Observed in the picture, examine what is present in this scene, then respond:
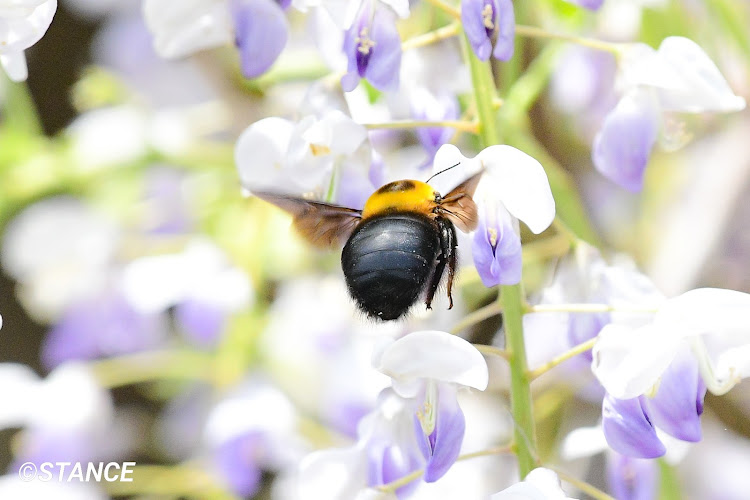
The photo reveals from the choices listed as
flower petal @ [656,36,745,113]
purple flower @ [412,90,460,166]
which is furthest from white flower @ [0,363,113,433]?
flower petal @ [656,36,745,113]

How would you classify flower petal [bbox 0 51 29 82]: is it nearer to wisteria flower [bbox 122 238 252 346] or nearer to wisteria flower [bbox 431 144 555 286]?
wisteria flower [bbox 431 144 555 286]

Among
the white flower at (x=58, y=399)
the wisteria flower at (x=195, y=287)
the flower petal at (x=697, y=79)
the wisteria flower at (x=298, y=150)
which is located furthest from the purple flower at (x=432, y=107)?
the white flower at (x=58, y=399)

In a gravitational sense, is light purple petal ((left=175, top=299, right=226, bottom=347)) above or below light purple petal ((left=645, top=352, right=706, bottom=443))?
below

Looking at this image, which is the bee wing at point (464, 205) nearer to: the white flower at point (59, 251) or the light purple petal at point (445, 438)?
the light purple petal at point (445, 438)

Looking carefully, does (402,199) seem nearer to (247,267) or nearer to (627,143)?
(627,143)

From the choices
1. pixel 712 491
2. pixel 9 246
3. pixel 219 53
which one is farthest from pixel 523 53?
pixel 9 246

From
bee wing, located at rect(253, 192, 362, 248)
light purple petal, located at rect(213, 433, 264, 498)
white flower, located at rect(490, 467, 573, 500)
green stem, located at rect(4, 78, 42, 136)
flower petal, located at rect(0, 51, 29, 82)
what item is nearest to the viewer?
white flower, located at rect(490, 467, 573, 500)

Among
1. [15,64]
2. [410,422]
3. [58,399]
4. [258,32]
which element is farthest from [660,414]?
[58,399]
